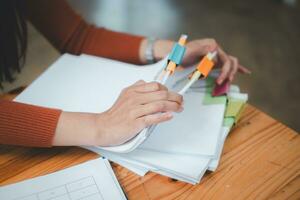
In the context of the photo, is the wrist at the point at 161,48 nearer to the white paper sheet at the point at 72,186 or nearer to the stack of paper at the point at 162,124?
the stack of paper at the point at 162,124

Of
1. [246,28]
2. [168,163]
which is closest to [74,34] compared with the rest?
[168,163]

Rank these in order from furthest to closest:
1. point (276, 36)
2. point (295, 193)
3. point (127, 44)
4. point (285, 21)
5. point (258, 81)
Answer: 1. point (285, 21)
2. point (276, 36)
3. point (258, 81)
4. point (127, 44)
5. point (295, 193)

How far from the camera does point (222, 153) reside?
61cm

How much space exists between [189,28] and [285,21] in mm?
732

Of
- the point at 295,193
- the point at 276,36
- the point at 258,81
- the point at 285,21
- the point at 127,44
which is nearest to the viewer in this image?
the point at 295,193

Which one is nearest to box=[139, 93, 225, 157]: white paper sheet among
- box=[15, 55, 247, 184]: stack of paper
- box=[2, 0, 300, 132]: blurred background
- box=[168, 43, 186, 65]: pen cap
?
box=[15, 55, 247, 184]: stack of paper

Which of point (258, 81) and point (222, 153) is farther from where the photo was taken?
point (258, 81)

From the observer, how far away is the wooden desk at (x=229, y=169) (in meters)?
0.54

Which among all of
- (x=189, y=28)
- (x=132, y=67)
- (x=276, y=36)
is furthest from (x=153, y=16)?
(x=132, y=67)

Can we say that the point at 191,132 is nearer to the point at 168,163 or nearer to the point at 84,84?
the point at 168,163

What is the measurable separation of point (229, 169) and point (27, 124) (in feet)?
1.14

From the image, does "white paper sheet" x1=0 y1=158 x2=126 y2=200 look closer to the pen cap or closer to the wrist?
the pen cap

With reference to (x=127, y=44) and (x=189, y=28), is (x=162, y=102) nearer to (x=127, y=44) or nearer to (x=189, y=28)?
(x=127, y=44)

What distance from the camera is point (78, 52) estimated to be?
3.06 ft
